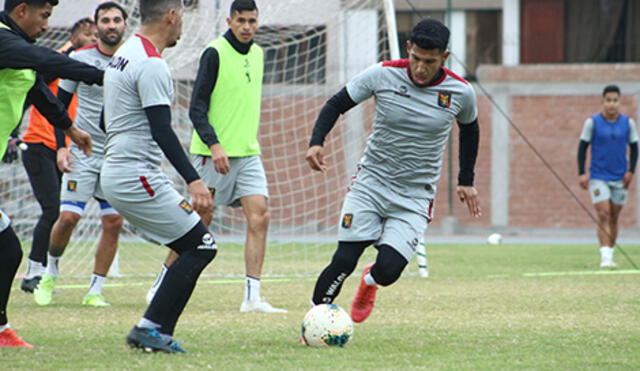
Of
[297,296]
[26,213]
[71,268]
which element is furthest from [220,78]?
[26,213]

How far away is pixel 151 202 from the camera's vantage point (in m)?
5.62

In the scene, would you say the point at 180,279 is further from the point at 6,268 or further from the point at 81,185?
the point at 81,185

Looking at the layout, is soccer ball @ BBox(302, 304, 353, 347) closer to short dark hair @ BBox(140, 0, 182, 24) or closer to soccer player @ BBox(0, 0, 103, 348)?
soccer player @ BBox(0, 0, 103, 348)

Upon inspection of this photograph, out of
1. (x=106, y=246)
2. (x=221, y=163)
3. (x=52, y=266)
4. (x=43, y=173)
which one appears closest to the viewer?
(x=221, y=163)

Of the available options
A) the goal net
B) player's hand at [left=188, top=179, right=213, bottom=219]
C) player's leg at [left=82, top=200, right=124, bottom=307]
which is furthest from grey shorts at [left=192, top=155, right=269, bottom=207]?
the goal net

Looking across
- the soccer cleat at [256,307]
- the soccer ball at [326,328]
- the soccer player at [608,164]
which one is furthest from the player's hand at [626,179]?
the soccer ball at [326,328]

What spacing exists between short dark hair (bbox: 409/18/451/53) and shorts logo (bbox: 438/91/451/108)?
36 cm


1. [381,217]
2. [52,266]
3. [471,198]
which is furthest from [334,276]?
[52,266]

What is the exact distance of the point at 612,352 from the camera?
585cm

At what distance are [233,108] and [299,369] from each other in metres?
3.72

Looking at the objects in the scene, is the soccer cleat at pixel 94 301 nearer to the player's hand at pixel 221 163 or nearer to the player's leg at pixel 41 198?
the player's leg at pixel 41 198

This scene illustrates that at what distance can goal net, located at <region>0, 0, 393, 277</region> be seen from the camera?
12359mm

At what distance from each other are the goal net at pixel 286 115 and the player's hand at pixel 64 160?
146 inches

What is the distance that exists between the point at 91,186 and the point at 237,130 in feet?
4.94
